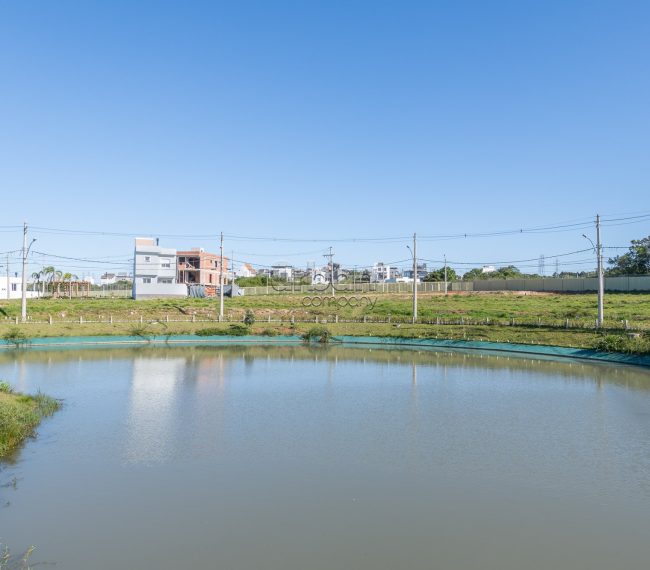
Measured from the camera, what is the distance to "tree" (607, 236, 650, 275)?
101 meters

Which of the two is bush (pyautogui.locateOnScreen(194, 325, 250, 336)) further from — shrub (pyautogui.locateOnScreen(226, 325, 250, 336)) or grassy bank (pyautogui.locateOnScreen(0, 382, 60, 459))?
grassy bank (pyautogui.locateOnScreen(0, 382, 60, 459))

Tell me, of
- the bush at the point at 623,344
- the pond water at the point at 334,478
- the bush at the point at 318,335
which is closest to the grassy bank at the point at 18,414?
the pond water at the point at 334,478

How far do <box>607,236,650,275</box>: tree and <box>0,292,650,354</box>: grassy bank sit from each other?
3207 centimetres

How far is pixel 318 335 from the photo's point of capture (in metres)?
53.2

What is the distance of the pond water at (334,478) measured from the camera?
11406mm

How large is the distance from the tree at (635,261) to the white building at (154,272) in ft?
260

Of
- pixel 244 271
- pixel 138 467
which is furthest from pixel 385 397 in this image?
pixel 244 271

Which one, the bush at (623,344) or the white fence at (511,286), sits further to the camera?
the white fence at (511,286)

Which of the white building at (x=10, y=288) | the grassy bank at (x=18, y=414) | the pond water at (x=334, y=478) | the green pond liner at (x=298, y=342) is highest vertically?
the white building at (x=10, y=288)

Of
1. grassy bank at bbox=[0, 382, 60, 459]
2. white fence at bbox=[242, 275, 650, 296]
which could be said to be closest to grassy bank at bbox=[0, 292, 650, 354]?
white fence at bbox=[242, 275, 650, 296]

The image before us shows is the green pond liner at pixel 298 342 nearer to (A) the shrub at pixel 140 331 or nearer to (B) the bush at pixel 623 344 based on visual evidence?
(A) the shrub at pixel 140 331

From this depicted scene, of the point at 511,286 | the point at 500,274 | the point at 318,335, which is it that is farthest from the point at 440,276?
the point at 318,335

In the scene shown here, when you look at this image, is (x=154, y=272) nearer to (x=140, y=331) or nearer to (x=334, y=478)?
(x=140, y=331)

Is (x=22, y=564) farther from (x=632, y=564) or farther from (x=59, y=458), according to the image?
(x=632, y=564)
